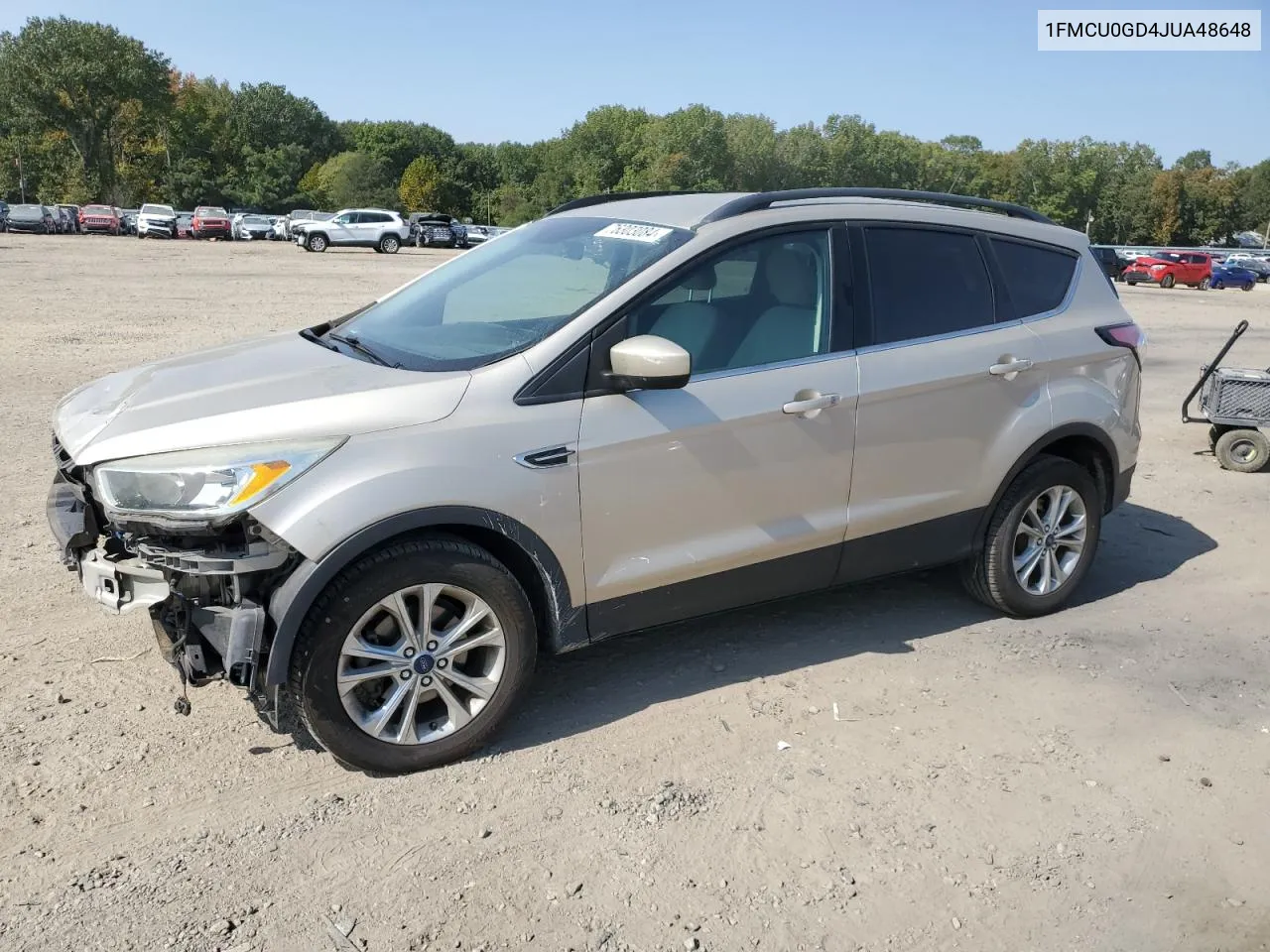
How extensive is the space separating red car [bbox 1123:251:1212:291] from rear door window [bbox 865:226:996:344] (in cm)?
4172

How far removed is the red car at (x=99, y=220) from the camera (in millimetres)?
52625

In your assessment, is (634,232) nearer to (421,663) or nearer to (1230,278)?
(421,663)

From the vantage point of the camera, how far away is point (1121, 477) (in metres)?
5.32

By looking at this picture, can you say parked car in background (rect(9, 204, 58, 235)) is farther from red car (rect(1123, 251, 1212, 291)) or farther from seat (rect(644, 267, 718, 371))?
seat (rect(644, 267, 718, 371))

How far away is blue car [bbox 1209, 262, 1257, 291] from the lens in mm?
43781

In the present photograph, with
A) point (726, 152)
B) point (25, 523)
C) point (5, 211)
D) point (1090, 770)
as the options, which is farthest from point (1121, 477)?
point (726, 152)

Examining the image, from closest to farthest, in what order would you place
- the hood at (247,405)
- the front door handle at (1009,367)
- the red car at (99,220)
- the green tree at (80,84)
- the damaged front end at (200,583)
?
the damaged front end at (200,583) < the hood at (247,405) < the front door handle at (1009,367) < the red car at (99,220) < the green tree at (80,84)

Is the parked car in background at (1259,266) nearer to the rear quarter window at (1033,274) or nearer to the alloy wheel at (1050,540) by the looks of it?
the rear quarter window at (1033,274)

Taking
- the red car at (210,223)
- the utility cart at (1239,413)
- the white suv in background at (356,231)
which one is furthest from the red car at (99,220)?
the utility cart at (1239,413)

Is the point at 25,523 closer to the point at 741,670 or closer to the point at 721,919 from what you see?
the point at 741,670

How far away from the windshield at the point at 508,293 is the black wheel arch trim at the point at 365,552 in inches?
22.5

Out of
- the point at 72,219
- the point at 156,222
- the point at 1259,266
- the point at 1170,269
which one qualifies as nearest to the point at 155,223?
the point at 156,222

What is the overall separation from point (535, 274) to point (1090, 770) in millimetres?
2817

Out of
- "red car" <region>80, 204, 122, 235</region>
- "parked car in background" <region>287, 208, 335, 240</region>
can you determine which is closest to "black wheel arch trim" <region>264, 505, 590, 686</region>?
"parked car in background" <region>287, 208, 335, 240</region>
